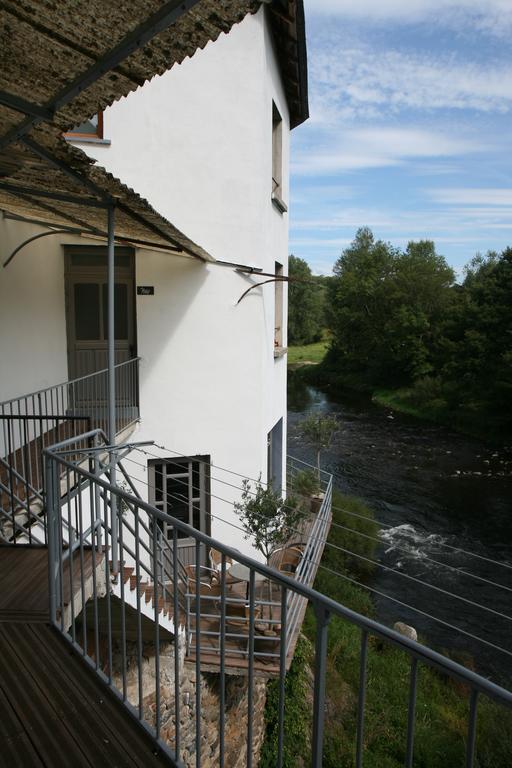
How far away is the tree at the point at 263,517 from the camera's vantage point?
1005 centimetres

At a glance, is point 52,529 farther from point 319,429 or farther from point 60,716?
point 319,429

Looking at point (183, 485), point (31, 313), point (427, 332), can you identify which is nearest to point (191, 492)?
point (183, 485)

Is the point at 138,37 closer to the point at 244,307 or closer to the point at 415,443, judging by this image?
the point at 244,307

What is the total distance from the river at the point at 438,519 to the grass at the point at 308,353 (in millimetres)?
27986

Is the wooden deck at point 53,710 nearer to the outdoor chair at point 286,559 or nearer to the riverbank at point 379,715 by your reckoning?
the riverbank at point 379,715

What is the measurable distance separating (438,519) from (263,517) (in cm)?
1042

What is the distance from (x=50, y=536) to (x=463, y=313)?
1474 inches

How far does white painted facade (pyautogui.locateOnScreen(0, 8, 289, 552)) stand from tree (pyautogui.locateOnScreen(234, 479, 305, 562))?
316 mm

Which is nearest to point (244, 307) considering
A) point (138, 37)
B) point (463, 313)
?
point (138, 37)

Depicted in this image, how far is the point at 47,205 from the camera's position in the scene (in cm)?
611

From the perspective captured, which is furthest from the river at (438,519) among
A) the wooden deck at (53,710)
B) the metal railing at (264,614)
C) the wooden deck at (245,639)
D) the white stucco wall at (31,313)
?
the white stucco wall at (31,313)

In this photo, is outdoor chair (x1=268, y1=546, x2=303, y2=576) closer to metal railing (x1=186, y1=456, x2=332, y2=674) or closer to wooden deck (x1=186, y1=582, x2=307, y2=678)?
metal railing (x1=186, y1=456, x2=332, y2=674)

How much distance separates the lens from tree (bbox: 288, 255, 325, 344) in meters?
66.9

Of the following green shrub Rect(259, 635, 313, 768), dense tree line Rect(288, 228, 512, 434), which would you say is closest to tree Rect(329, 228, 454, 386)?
dense tree line Rect(288, 228, 512, 434)
